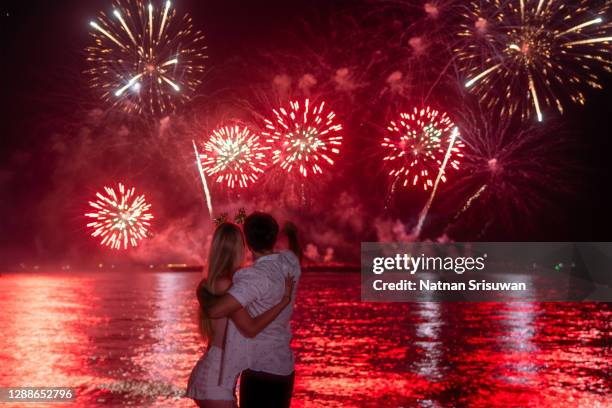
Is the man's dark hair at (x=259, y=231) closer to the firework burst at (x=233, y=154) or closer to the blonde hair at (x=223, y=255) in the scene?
the blonde hair at (x=223, y=255)

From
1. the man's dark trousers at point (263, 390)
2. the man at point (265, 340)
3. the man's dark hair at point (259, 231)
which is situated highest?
the man's dark hair at point (259, 231)

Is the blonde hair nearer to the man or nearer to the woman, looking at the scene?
the woman

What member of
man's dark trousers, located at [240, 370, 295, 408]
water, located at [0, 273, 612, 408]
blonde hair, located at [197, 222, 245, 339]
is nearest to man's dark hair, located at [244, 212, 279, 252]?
blonde hair, located at [197, 222, 245, 339]

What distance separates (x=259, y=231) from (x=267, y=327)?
0.67m

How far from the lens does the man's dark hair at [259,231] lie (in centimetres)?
525

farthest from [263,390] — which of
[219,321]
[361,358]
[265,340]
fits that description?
[361,358]

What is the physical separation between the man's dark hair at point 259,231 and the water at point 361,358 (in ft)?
19.7

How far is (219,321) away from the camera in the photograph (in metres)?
5.04

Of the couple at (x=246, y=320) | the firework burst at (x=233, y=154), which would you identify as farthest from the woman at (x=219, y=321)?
the firework burst at (x=233, y=154)

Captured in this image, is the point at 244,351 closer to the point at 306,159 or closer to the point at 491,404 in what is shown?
Answer: the point at 491,404

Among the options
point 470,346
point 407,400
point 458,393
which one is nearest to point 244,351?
point 407,400

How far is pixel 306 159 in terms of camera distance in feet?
92.7

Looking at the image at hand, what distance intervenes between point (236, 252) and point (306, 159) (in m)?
23.3

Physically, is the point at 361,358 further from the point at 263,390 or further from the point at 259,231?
the point at 259,231
